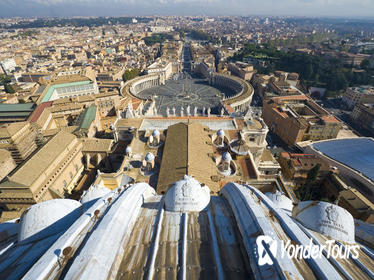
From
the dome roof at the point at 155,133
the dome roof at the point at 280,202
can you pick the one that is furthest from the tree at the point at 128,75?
the dome roof at the point at 280,202

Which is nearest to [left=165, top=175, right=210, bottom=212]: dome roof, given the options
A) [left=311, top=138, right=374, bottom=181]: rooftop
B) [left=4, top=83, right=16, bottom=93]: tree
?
[left=311, top=138, right=374, bottom=181]: rooftop

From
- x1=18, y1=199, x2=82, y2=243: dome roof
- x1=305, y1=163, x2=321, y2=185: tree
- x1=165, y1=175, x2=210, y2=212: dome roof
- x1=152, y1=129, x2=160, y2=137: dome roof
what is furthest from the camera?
x1=305, y1=163, x2=321, y2=185: tree

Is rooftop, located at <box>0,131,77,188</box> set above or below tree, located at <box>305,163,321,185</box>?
above

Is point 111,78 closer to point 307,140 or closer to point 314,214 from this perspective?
point 307,140

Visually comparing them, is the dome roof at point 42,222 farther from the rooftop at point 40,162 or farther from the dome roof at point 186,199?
the rooftop at point 40,162

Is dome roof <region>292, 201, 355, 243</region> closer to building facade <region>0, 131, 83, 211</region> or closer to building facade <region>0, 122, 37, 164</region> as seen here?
building facade <region>0, 131, 83, 211</region>

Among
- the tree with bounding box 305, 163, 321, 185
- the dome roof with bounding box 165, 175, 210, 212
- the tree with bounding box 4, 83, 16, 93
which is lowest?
the tree with bounding box 305, 163, 321, 185
